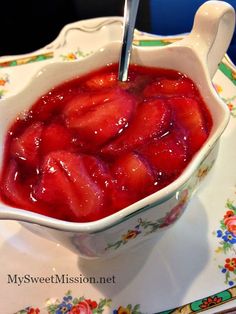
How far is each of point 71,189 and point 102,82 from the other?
1.04 feet

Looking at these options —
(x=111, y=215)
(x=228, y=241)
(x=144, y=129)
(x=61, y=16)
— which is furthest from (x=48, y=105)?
(x=61, y=16)

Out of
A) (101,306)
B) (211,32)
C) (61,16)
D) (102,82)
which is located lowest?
(101,306)

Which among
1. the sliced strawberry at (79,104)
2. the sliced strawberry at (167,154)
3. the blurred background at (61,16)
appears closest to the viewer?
the sliced strawberry at (167,154)

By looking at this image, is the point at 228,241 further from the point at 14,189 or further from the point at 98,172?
the point at 14,189

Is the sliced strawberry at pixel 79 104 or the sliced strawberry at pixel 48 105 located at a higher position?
the sliced strawberry at pixel 79 104

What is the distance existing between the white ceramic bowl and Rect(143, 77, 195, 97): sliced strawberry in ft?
0.06

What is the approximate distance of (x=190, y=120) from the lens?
815 mm

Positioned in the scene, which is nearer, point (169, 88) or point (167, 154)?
point (167, 154)

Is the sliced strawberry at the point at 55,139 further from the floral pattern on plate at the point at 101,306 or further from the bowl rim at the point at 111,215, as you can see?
the floral pattern on plate at the point at 101,306

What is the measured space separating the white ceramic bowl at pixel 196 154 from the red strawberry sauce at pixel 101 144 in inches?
1.0

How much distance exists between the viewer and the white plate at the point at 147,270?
2.65 ft

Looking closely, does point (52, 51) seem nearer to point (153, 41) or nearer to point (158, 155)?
point (153, 41)

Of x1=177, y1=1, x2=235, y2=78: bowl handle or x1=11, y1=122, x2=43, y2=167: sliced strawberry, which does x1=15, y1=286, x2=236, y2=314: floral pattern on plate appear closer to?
x1=11, y1=122, x2=43, y2=167: sliced strawberry

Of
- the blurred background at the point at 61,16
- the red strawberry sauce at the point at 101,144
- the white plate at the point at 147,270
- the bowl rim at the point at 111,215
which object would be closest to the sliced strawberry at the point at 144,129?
the red strawberry sauce at the point at 101,144
